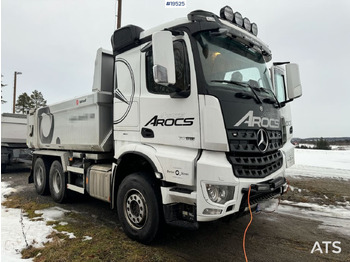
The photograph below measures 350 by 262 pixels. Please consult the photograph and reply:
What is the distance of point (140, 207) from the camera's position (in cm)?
388

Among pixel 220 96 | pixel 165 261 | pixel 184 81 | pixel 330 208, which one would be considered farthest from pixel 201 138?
pixel 330 208

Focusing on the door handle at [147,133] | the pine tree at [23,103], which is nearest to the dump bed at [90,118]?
the door handle at [147,133]

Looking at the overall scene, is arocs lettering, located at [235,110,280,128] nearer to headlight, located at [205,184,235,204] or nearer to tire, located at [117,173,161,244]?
headlight, located at [205,184,235,204]

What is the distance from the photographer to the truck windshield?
11.3 ft

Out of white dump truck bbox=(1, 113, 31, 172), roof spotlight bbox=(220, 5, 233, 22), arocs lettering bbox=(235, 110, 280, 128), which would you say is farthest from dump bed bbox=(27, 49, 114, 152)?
white dump truck bbox=(1, 113, 31, 172)

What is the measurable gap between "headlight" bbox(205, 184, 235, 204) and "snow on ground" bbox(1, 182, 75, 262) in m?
2.60

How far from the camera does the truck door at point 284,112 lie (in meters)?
4.75

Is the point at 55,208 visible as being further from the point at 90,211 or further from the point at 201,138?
the point at 201,138

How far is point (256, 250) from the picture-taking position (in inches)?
146

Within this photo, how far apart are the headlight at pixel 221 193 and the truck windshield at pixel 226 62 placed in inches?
50.5

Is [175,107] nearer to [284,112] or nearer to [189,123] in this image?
[189,123]

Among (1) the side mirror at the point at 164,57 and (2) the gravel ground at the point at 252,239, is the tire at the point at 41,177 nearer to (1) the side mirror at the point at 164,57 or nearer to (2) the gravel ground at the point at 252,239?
(2) the gravel ground at the point at 252,239

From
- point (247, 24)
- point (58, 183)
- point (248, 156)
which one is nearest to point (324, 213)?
point (248, 156)

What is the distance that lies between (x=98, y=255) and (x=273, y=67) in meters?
4.47
